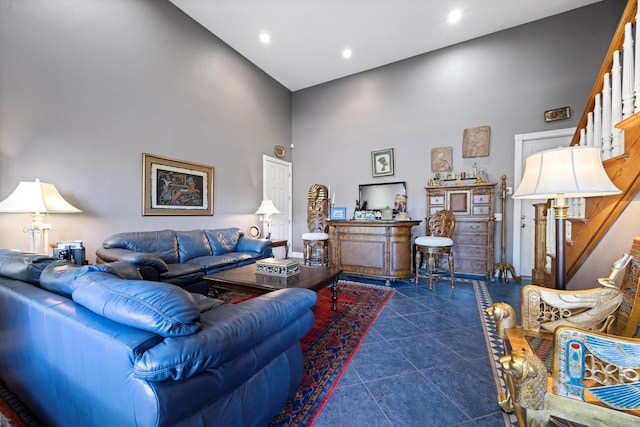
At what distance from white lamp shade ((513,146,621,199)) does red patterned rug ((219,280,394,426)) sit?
1.60 meters

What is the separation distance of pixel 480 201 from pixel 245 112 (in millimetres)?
4519

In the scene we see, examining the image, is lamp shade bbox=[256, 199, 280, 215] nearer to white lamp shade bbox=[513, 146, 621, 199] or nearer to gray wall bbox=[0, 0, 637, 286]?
gray wall bbox=[0, 0, 637, 286]

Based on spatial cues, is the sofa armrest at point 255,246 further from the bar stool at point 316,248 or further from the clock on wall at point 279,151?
the clock on wall at point 279,151

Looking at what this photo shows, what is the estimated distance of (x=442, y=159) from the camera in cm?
444

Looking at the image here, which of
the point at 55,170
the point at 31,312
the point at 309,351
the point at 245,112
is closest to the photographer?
the point at 31,312

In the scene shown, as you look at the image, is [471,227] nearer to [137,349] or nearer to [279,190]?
[279,190]

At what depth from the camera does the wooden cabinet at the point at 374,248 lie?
139 inches

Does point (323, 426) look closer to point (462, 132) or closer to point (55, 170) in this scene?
point (55, 170)

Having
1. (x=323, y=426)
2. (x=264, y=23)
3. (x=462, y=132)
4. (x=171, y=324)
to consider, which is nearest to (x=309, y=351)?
(x=323, y=426)

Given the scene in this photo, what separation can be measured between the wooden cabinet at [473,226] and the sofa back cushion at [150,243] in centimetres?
425

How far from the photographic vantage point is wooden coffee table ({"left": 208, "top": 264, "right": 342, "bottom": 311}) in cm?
210

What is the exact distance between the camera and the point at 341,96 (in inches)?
215

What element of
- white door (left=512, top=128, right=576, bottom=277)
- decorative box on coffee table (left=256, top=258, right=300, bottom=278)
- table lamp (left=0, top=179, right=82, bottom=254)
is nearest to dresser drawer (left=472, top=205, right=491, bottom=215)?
white door (left=512, top=128, right=576, bottom=277)

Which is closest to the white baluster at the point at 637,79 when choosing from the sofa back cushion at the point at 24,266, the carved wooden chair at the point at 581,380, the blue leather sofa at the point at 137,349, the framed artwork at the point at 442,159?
the carved wooden chair at the point at 581,380
